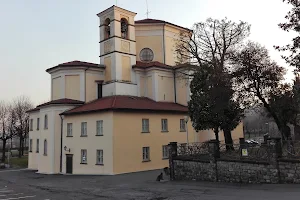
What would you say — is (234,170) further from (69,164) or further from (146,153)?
(69,164)

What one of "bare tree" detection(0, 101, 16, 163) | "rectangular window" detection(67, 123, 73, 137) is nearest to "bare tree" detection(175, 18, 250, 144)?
"rectangular window" detection(67, 123, 73, 137)

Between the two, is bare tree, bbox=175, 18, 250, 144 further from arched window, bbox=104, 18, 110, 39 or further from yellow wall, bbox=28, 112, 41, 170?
yellow wall, bbox=28, 112, 41, 170

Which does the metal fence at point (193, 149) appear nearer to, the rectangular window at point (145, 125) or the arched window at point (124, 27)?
the rectangular window at point (145, 125)

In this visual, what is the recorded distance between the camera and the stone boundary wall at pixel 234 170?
1414 centimetres

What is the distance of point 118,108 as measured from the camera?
26.8 m

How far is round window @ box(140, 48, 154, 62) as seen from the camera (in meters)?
37.9

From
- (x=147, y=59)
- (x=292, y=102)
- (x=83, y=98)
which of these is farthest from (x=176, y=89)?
(x=292, y=102)

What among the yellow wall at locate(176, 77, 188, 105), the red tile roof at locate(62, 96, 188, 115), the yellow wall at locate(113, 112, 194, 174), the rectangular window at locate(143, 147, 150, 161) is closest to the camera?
the yellow wall at locate(113, 112, 194, 174)

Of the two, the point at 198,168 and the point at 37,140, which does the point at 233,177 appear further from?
the point at 37,140

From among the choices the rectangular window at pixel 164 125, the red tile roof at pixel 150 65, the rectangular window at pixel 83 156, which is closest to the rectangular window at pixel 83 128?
the rectangular window at pixel 83 156

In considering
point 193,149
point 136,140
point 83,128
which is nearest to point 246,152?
point 193,149

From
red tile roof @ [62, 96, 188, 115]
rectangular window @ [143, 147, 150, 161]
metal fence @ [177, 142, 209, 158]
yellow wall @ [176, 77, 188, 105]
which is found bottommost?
rectangular window @ [143, 147, 150, 161]

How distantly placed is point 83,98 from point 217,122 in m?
15.4

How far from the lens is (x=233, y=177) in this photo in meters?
16.7
